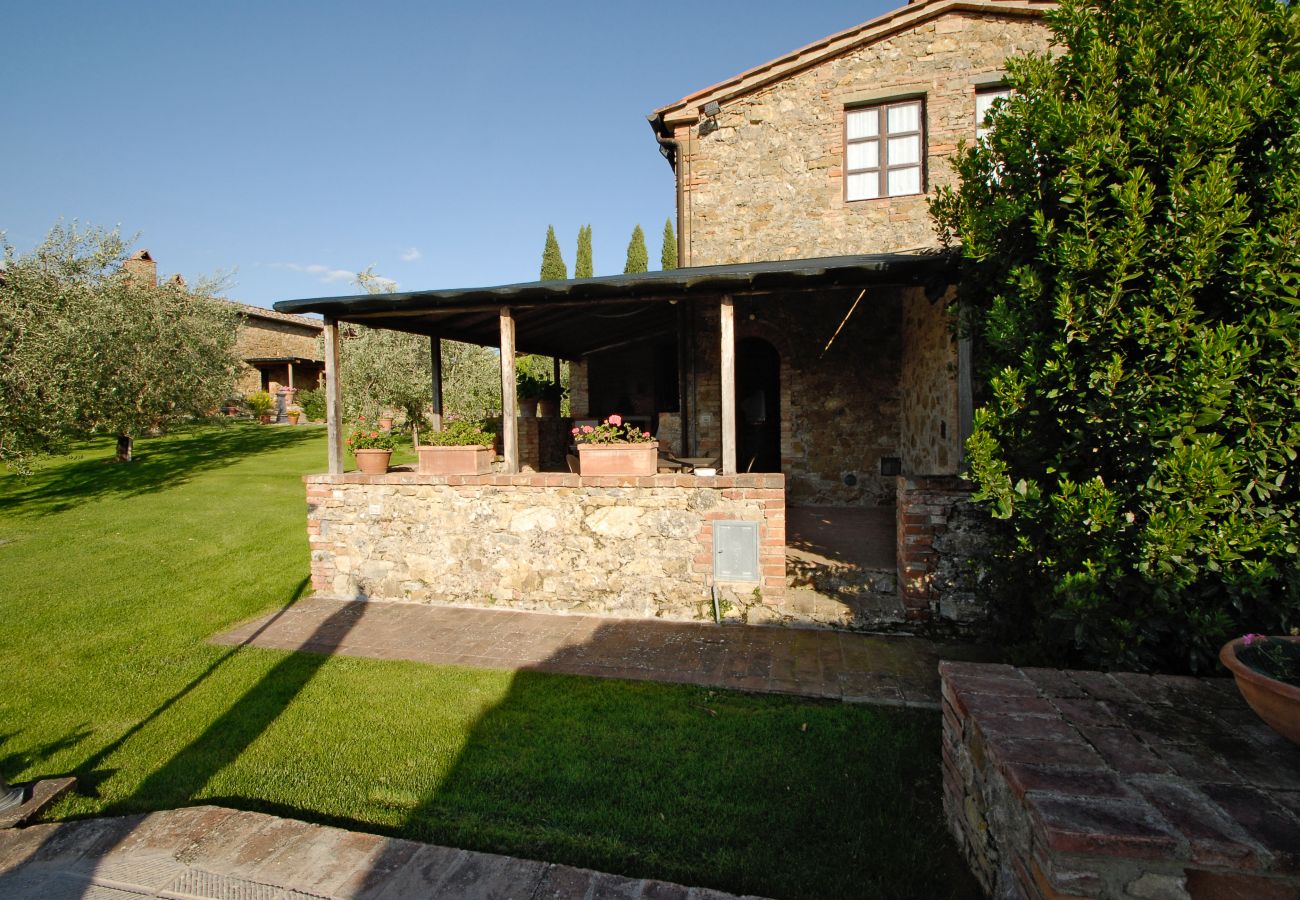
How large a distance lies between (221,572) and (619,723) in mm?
6324

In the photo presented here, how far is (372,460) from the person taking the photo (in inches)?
257

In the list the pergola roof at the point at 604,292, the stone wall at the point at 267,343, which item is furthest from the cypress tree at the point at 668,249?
the pergola roof at the point at 604,292

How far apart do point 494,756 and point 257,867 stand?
1105mm

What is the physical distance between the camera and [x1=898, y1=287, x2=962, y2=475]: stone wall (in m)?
5.96

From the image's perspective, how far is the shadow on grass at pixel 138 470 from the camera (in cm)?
1239

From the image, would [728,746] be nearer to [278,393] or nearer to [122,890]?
[122,890]

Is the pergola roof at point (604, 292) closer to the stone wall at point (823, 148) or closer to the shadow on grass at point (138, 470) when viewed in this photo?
the stone wall at point (823, 148)

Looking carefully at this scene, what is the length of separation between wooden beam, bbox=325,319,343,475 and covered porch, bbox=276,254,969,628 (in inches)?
0.9

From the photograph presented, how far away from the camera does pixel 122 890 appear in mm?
2514

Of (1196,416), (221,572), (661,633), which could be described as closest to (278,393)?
(221,572)

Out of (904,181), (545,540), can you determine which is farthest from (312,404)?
(904,181)

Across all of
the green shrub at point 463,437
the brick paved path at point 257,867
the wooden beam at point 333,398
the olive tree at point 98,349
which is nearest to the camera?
the brick paved path at point 257,867

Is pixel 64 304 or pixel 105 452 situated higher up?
pixel 64 304

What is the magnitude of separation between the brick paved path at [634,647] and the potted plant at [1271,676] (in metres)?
1.76
